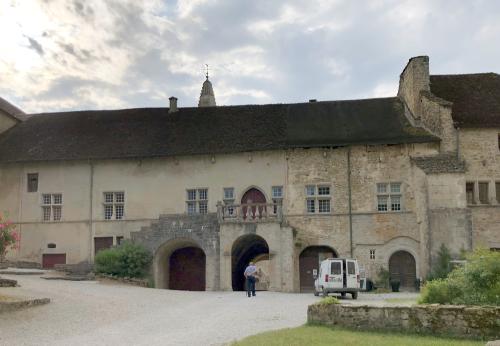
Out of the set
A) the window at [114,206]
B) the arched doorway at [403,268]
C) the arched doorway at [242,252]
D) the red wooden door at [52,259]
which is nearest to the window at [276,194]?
the arched doorway at [242,252]

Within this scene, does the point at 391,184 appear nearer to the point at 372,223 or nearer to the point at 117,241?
the point at 372,223

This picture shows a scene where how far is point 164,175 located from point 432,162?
1435 centimetres

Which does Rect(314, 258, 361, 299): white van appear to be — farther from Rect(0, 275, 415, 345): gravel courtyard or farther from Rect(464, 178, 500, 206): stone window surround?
Rect(464, 178, 500, 206): stone window surround

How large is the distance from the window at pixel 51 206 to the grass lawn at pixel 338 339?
2472 centimetres

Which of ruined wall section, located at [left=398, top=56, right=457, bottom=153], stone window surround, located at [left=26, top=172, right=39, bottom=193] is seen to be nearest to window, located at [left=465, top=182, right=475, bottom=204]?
ruined wall section, located at [left=398, top=56, right=457, bottom=153]

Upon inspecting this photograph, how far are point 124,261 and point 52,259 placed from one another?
6646 millimetres

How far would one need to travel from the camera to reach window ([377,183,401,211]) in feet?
108

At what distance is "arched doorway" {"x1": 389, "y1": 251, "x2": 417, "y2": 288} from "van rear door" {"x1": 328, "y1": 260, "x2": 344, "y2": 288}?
8.22 meters

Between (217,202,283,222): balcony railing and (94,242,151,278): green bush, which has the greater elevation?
(217,202,283,222): balcony railing

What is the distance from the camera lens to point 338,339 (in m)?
12.8

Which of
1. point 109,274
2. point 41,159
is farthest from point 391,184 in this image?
point 41,159

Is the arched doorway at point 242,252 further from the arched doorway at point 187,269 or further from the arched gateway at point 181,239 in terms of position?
the arched doorway at point 187,269

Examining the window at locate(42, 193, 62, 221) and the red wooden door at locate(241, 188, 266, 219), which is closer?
the red wooden door at locate(241, 188, 266, 219)

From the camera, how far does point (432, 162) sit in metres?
31.8
